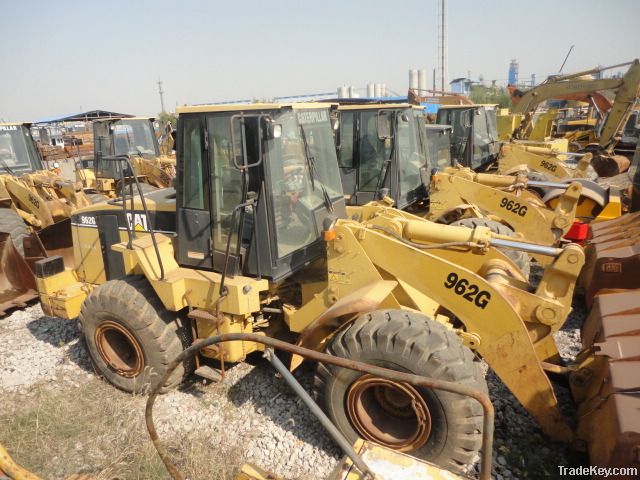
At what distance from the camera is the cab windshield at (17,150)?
355 inches

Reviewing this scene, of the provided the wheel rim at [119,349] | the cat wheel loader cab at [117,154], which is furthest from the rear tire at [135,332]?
the cat wheel loader cab at [117,154]

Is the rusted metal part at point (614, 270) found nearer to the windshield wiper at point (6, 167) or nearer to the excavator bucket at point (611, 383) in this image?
the excavator bucket at point (611, 383)

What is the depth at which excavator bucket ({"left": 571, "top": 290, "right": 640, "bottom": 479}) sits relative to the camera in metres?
2.49

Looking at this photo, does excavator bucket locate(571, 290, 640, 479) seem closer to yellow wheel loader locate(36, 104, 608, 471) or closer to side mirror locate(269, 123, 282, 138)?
yellow wheel loader locate(36, 104, 608, 471)

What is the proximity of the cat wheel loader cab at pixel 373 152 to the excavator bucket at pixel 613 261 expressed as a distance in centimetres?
240

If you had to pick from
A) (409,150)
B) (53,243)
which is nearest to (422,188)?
(409,150)

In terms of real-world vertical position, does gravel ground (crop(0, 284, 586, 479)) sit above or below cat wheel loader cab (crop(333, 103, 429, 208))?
below

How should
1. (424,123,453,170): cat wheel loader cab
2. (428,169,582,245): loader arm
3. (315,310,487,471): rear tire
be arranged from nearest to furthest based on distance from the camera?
(315,310,487,471): rear tire
(428,169,582,245): loader arm
(424,123,453,170): cat wheel loader cab

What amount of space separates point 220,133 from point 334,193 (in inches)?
47.8

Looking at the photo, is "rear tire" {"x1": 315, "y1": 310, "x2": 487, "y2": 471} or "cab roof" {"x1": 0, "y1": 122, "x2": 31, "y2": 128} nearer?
"rear tire" {"x1": 315, "y1": 310, "x2": 487, "y2": 471}

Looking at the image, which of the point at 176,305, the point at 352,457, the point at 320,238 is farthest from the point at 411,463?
the point at 176,305

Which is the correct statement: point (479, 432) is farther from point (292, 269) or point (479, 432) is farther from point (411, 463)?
point (292, 269)

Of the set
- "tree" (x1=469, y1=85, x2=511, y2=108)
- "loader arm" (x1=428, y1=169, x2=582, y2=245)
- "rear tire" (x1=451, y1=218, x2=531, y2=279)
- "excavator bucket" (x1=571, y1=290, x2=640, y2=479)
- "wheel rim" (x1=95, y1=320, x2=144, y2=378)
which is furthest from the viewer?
"tree" (x1=469, y1=85, x2=511, y2=108)

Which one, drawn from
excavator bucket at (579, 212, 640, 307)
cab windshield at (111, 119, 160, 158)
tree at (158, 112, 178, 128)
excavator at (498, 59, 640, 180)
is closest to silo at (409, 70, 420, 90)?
tree at (158, 112, 178, 128)
